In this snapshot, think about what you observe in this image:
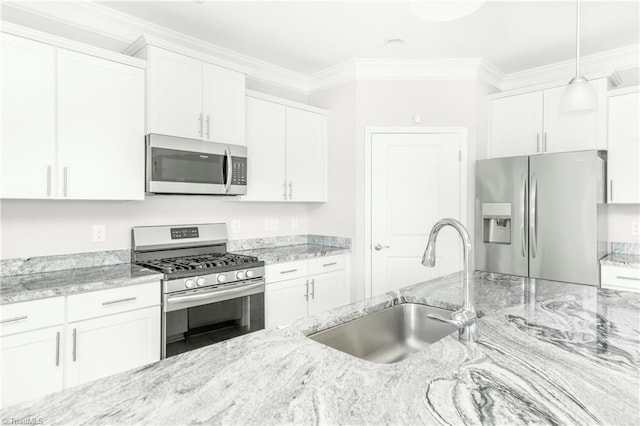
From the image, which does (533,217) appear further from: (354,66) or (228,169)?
(228,169)

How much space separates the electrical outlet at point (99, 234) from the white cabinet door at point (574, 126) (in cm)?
342

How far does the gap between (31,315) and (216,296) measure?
38.3 inches

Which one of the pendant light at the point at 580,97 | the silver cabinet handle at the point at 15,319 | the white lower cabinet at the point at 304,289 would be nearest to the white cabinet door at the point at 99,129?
the silver cabinet handle at the point at 15,319

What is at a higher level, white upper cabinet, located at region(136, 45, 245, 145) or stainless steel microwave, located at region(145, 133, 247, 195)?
white upper cabinet, located at region(136, 45, 245, 145)

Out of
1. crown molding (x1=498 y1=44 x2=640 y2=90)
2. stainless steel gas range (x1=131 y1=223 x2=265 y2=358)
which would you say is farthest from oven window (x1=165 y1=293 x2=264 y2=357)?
crown molding (x1=498 y1=44 x2=640 y2=90)

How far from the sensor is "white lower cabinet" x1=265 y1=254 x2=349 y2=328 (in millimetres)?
2947

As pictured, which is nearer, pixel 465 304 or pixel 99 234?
pixel 465 304

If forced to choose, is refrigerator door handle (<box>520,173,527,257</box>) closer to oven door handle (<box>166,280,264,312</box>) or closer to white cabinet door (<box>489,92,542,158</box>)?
white cabinet door (<box>489,92,542,158</box>)

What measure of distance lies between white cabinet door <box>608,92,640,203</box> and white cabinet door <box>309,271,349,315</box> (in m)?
2.26

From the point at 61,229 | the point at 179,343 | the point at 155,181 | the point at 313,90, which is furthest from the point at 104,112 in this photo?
the point at 313,90

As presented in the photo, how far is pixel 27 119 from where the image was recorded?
2.07 meters

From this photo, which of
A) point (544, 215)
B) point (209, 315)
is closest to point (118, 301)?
point (209, 315)

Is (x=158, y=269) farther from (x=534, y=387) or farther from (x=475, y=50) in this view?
(x=475, y=50)

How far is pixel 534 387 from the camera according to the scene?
0.92 m
